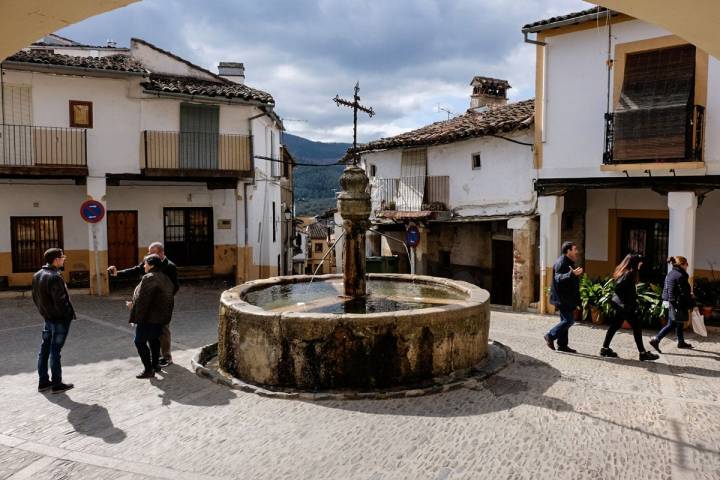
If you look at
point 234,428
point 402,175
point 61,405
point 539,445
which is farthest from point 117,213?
point 539,445

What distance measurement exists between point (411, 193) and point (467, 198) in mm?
2531

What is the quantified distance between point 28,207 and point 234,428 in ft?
50.4

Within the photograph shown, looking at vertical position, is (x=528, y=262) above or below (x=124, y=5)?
below

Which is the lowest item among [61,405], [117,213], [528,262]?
[61,405]

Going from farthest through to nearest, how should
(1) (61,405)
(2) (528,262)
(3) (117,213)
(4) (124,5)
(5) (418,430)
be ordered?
(3) (117,213)
(2) (528,262)
(1) (61,405)
(5) (418,430)
(4) (124,5)

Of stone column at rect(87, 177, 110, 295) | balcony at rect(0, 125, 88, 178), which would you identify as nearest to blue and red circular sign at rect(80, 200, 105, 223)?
stone column at rect(87, 177, 110, 295)

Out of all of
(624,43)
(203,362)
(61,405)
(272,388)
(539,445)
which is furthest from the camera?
(624,43)

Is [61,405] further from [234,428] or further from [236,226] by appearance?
[236,226]

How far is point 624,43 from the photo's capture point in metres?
12.4

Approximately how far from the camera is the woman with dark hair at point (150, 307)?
289 inches

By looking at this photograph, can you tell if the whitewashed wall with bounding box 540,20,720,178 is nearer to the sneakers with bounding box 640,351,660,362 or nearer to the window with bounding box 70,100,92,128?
the sneakers with bounding box 640,351,660,362

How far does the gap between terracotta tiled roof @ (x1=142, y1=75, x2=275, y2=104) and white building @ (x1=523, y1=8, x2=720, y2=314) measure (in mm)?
8930

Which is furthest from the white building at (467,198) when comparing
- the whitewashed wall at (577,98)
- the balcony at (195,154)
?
the balcony at (195,154)

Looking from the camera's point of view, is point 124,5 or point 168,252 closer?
point 124,5
